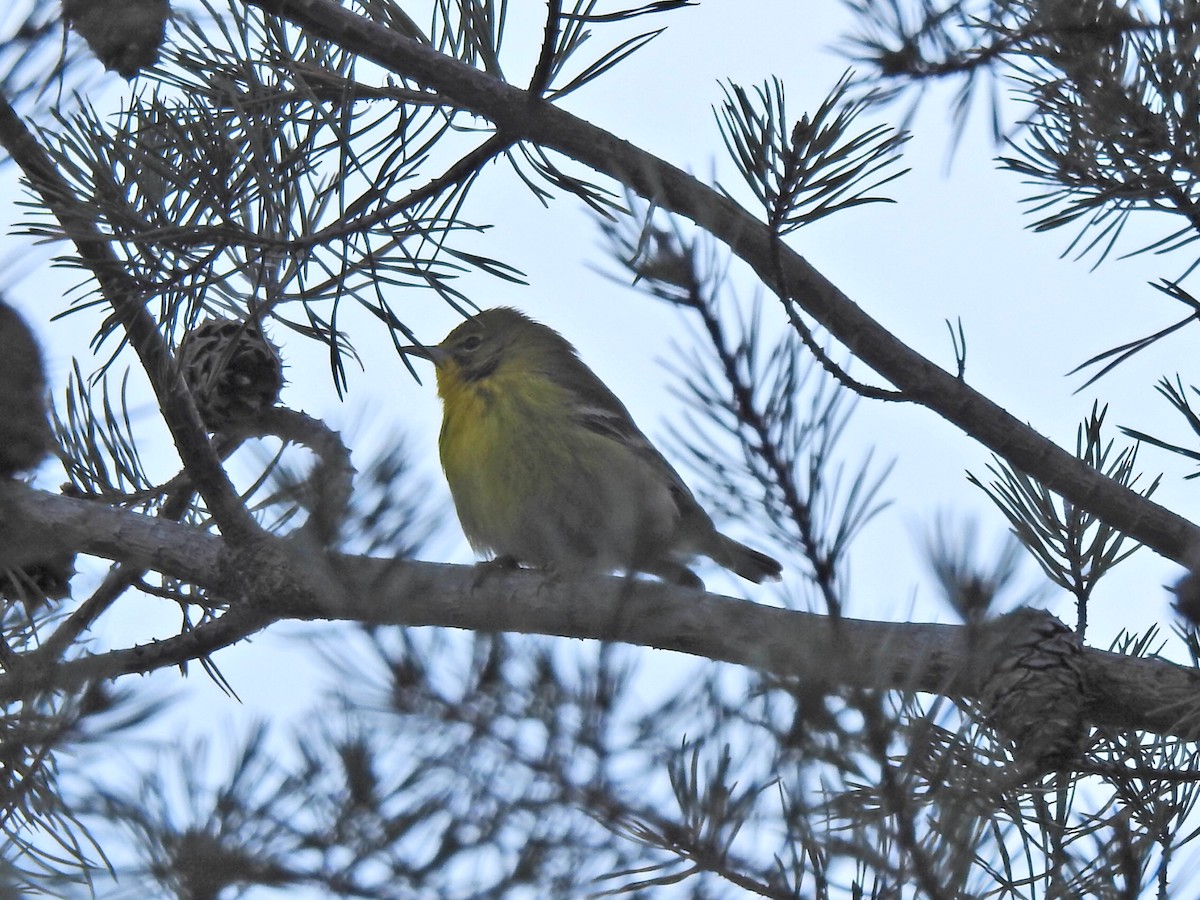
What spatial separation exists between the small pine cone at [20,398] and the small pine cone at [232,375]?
0.53 metres

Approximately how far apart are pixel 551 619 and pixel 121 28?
0.96 m

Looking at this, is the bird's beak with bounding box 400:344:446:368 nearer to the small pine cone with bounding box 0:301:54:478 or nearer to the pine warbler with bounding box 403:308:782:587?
the pine warbler with bounding box 403:308:782:587

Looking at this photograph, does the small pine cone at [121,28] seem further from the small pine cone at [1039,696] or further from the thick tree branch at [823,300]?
the small pine cone at [1039,696]

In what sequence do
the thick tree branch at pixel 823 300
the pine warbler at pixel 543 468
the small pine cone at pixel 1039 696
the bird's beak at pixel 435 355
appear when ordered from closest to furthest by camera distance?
the small pine cone at pixel 1039 696 < the thick tree branch at pixel 823 300 < the pine warbler at pixel 543 468 < the bird's beak at pixel 435 355

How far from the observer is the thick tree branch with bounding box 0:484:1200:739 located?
1.29 m

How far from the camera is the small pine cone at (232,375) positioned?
2.66 metres

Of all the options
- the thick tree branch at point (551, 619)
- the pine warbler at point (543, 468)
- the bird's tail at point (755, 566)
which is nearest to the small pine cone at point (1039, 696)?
the thick tree branch at point (551, 619)

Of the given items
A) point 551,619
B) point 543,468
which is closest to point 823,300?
point 551,619

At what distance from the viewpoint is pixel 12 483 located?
2.12 metres

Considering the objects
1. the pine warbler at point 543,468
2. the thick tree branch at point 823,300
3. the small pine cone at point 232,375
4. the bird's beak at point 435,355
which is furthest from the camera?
the bird's beak at point 435,355

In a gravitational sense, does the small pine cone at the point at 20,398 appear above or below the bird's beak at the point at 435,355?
below

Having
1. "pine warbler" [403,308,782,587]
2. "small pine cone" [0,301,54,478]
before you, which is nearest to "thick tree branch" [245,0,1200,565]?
"small pine cone" [0,301,54,478]

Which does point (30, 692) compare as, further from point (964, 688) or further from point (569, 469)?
point (569, 469)

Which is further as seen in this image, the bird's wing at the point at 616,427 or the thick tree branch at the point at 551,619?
the bird's wing at the point at 616,427
